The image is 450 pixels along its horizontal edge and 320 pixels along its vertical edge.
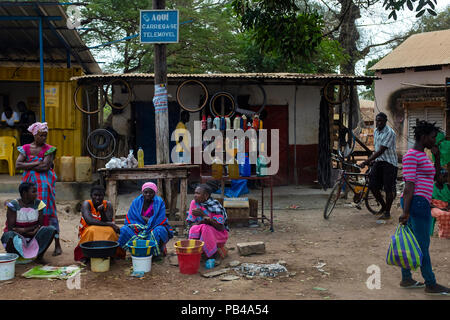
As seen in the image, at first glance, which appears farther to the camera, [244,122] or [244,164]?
[244,122]

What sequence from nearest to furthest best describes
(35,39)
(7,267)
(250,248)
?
1. (7,267)
2. (250,248)
3. (35,39)

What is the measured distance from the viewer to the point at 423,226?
4414 millimetres

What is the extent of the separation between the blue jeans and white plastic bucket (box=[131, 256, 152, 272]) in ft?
9.39

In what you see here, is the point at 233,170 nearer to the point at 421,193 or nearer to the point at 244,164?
the point at 244,164

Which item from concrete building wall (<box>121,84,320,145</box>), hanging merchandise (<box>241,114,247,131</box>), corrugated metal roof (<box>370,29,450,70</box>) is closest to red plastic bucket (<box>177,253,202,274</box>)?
hanging merchandise (<box>241,114,247,131</box>)

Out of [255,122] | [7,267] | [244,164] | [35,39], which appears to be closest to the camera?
[7,267]

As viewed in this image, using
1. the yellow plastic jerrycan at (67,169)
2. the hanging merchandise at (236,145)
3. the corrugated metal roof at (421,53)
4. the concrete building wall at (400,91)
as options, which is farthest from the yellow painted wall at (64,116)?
the corrugated metal roof at (421,53)

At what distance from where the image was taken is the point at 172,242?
6.89m

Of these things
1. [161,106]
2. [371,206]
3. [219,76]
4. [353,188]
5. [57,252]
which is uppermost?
[219,76]

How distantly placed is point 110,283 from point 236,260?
1675 mm

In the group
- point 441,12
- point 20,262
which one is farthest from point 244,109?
point 441,12

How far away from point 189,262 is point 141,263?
21.4 inches

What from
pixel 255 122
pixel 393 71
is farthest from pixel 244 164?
pixel 393 71

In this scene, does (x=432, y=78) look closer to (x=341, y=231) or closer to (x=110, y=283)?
(x=341, y=231)
